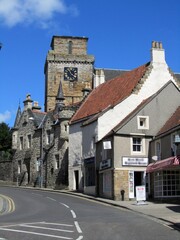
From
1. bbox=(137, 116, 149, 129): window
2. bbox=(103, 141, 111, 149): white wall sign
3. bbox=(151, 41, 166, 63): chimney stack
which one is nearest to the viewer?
bbox=(103, 141, 111, 149): white wall sign

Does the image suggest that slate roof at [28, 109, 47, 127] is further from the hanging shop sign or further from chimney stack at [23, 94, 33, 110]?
the hanging shop sign

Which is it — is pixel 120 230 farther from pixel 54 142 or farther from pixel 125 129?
pixel 54 142

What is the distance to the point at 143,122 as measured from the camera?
36031mm

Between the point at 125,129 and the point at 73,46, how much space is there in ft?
179

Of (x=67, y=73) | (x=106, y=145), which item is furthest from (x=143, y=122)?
(x=67, y=73)

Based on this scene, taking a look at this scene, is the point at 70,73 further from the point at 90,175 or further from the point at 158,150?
the point at 158,150

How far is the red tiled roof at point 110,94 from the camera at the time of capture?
4153cm

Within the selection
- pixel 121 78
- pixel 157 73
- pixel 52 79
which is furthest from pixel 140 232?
pixel 52 79

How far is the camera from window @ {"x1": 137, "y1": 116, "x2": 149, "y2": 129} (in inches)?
1405

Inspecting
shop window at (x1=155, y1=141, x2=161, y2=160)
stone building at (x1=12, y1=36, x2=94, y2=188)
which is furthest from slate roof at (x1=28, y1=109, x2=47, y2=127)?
shop window at (x1=155, y1=141, x2=161, y2=160)

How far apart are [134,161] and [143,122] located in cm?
350

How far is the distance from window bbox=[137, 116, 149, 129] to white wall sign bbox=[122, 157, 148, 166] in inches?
106

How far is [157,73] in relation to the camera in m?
41.0

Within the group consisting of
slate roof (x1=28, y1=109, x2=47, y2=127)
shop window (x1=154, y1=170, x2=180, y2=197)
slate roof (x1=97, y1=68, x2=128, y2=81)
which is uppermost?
slate roof (x1=97, y1=68, x2=128, y2=81)
